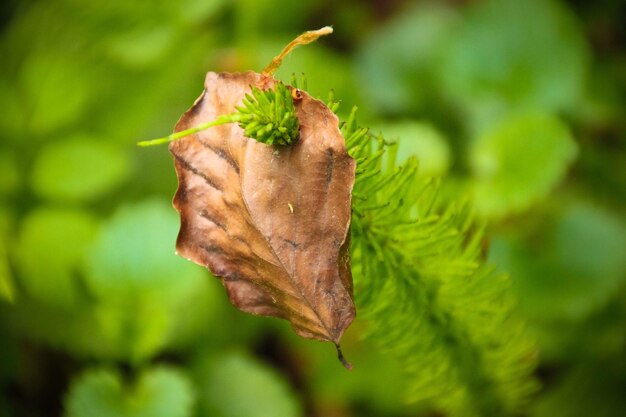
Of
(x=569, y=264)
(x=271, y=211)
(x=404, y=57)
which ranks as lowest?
(x=569, y=264)

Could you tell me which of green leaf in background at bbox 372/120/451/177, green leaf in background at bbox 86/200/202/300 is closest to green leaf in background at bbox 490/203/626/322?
green leaf in background at bbox 372/120/451/177

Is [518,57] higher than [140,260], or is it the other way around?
[518,57]

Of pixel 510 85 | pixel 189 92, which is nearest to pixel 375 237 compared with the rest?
pixel 510 85

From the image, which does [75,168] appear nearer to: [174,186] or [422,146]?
[174,186]

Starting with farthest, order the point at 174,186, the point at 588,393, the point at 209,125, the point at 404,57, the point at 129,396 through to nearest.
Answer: the point at 404,57
the point at 174,186
the point at 588,393
the point at 129,396
the point at 209,125

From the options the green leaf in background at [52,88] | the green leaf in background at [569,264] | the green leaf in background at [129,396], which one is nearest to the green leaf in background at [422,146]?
the green leaf in background at [569,264]

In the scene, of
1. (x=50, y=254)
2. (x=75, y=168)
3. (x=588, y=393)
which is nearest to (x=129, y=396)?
(x=50, y=254)

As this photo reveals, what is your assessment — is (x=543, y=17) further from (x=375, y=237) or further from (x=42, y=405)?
(x=42, y=405)

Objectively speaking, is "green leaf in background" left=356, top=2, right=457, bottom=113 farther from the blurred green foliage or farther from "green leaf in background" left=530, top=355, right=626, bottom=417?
"green leaf in background" left=530, top=355, right=626, bottom=417
